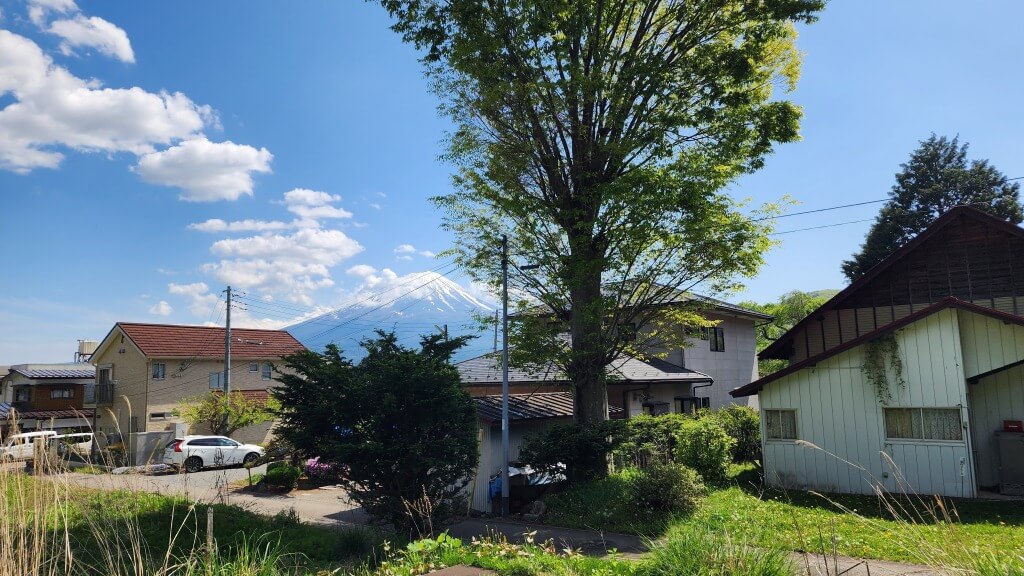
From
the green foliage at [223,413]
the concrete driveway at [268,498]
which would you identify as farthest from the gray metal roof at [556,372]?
the green foliage at [223,413]

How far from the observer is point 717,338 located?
30422mm

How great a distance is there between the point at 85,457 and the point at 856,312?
69.4 feet

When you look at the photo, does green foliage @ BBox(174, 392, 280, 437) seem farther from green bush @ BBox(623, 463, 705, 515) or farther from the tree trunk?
green bush @ BBox(623, 463, 705, 515)

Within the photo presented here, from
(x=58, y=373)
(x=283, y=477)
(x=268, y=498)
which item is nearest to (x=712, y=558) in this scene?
(x=268, y=498)

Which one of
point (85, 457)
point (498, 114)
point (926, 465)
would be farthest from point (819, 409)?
point (85, 457)

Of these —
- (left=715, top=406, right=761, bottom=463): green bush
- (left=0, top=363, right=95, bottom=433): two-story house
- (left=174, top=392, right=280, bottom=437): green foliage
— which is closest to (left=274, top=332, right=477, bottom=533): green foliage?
(left=715, top=406, right=761, bottom=463): green bush

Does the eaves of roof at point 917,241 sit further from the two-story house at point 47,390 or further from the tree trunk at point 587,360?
the two-story house at point 47,390

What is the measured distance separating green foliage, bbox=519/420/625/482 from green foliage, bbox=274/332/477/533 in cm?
403

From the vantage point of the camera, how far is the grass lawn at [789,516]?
29.9 feet

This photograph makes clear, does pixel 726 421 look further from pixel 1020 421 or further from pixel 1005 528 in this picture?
pixel 1005 528

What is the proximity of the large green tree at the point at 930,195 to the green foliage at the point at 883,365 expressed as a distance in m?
28.2

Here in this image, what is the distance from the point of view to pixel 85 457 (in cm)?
819

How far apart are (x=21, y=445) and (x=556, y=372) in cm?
1327

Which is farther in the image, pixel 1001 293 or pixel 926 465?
pixel 1001 293
